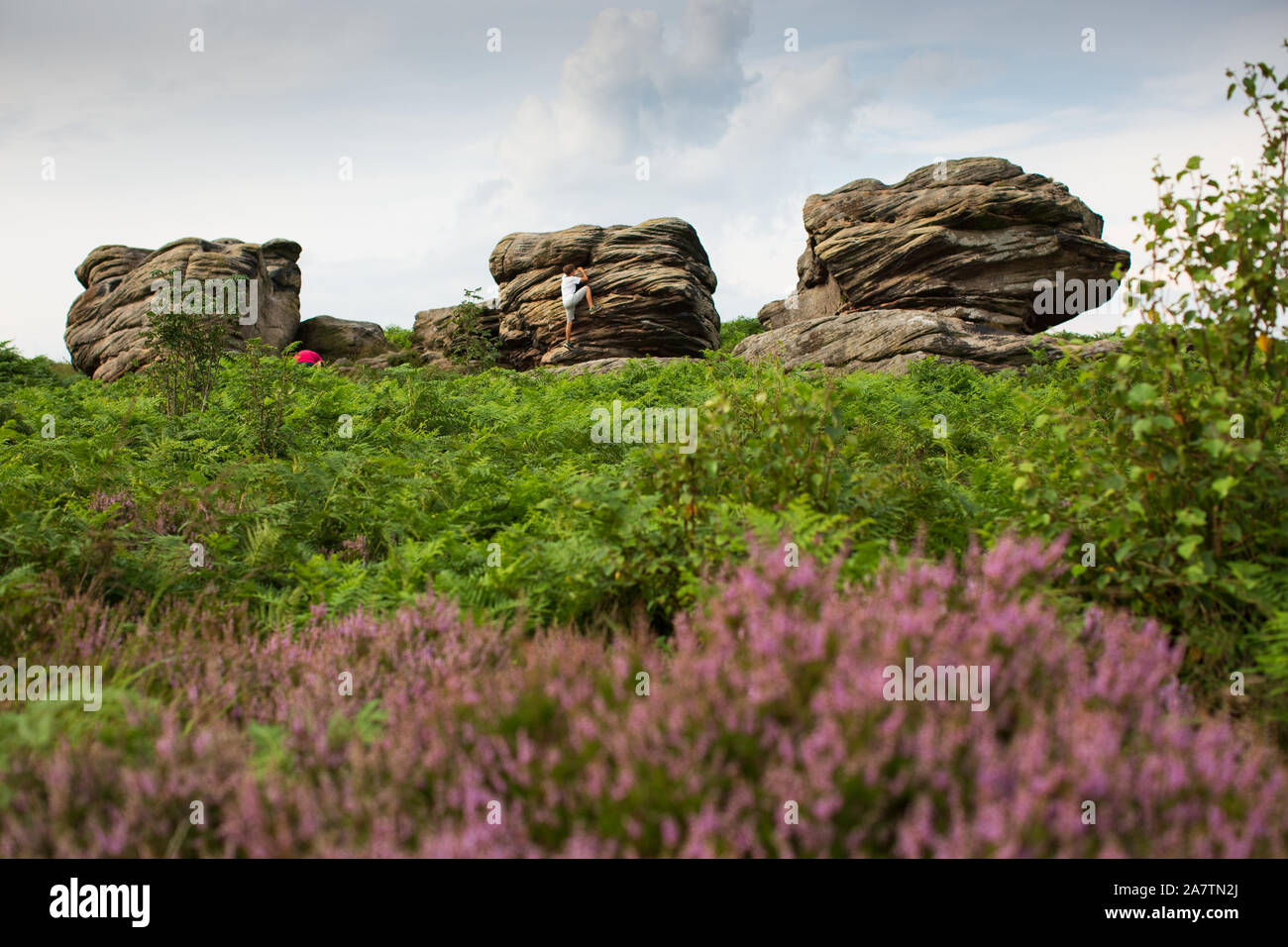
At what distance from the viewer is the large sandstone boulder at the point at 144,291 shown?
22.8 metres

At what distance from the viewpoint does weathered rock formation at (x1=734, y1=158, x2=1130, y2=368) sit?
705 inches

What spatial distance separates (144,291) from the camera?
78.4 ft

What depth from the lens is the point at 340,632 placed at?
377 cm

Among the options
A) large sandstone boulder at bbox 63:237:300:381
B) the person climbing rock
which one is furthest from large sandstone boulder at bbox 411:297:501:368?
large sandstone boulder at bbox 63:237:300:381

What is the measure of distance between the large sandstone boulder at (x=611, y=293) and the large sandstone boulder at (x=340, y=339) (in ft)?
16.3

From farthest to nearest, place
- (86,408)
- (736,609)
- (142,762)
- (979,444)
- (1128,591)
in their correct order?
(86,408)
(979,444)
(1128,591)
(736,609)
(142,762)

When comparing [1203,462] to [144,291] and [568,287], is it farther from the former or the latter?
[144,291]

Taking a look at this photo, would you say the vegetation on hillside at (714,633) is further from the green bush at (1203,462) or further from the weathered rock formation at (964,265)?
the weathered rock formation at (964,265)

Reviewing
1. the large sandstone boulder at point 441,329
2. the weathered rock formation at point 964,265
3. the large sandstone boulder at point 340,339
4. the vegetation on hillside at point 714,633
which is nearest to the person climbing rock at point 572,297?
the large sandstone boulder at point 441,329

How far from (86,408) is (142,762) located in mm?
10757

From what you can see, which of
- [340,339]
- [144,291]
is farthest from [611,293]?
[144,291]

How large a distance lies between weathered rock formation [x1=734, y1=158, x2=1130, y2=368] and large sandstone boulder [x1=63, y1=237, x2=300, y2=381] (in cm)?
1574

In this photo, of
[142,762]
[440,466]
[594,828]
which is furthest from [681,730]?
[440,466]

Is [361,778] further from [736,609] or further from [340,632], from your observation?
[340,632]
